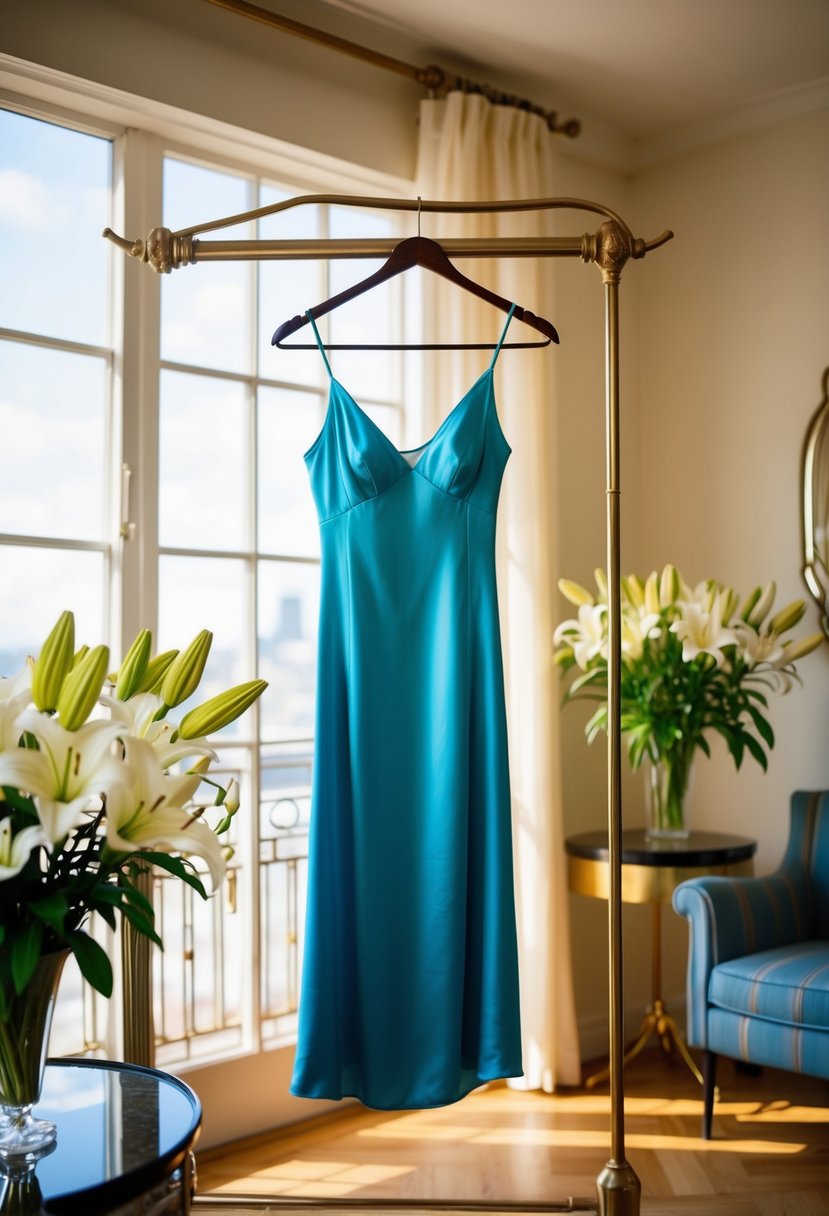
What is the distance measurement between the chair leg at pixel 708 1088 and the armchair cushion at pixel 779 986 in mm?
152

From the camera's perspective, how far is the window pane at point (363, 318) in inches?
133

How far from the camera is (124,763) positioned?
4.09 feet

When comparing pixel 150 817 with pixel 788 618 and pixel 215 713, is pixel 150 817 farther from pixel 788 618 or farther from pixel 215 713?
pixel 788 618

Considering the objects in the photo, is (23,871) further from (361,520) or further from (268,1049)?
(268,1049)

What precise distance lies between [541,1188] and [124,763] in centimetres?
199

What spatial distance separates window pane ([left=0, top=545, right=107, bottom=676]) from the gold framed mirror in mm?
2098

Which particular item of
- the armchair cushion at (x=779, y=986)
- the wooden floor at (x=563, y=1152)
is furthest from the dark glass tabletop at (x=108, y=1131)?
the armchair cushion at (x=779, y=986)

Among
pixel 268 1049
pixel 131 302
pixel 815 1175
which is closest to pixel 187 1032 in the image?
pixel 268 1049

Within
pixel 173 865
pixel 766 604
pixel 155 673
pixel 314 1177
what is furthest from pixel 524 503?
pixel 173 865

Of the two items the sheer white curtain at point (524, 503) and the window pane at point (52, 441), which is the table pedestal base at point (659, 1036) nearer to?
the sheer white curtain at point (524, 503)

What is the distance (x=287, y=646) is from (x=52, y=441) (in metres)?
0.85

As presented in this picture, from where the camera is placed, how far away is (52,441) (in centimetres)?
280

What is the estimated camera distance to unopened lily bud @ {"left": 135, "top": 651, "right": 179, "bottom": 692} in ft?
4.83

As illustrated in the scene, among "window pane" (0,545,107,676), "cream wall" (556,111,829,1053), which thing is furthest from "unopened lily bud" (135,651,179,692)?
"cream wall" (556,111,829,1053)
